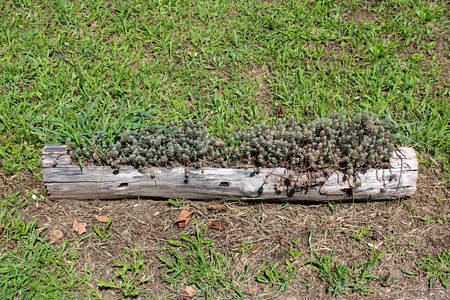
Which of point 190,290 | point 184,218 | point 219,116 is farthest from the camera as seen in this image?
point 219,116

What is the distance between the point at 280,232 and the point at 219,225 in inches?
20.8

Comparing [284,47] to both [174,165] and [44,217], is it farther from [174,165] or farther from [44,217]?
[44,217]

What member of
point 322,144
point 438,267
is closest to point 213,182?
point 322,144

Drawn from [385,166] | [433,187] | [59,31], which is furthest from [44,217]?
[433,187]

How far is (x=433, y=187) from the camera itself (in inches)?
153

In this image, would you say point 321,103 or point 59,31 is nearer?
point 321,103

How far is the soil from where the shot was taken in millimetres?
3301

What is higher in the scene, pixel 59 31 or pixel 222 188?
pixel 59 31

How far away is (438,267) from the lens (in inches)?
133

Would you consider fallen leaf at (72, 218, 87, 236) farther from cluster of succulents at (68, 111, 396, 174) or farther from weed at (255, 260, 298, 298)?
weed at (255, 260, 298, 298)

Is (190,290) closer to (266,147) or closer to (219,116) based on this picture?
(266,147)

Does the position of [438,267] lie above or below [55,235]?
below

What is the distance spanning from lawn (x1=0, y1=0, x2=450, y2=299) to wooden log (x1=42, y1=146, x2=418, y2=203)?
0.14 meters

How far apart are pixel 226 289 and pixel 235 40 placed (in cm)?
276
